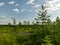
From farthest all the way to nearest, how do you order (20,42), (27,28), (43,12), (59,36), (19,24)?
(27,28) → (19,24) → (20,42) → (43,12) → (59,36)

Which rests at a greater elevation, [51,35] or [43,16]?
[43,16]

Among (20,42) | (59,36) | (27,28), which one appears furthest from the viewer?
(27,28)

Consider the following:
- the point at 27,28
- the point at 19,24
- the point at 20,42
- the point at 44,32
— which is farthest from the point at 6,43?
the point at 27,28

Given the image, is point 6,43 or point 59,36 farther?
point 6,43

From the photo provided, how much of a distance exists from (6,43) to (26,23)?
30.4 meters

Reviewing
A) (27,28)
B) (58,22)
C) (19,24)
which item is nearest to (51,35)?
(58,22)

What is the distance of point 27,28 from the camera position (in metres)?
59.4

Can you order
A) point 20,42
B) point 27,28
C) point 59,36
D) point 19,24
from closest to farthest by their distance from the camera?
point 59,36 → point 20,42 → point 19,24 → point 27,28

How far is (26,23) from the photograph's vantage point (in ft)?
185

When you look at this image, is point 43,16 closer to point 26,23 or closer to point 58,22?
point 58,22

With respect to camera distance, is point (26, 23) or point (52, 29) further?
point (26, 23)

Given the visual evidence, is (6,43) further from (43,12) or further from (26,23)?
(26,23)

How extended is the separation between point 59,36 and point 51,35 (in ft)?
4.72

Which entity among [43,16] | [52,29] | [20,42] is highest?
[43,16]
